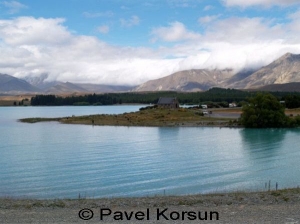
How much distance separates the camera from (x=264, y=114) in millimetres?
89312

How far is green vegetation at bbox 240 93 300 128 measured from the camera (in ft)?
291

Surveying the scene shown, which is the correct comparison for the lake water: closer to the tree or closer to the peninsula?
the tree

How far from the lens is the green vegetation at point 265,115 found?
88812mm

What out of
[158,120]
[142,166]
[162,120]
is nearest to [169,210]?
[142,166]

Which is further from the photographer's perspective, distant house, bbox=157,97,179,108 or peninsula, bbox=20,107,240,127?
distant house, bbox=157,97,179,108

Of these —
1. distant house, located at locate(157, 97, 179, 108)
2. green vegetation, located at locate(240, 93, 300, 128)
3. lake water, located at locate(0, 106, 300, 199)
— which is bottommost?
lake water, located at locate(0, 106, 300, 199)

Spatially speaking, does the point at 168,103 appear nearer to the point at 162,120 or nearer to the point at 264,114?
the point at 162,120

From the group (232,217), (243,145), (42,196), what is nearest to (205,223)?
(232,217)

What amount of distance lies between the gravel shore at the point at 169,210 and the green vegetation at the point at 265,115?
234ft

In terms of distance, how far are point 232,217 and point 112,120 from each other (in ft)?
313

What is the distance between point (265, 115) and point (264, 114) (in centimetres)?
33

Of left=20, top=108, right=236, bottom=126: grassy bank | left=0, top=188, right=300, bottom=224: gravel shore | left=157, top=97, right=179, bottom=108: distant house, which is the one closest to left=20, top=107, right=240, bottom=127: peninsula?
left=20, top=108, right=236, bottom=126: grassy bank

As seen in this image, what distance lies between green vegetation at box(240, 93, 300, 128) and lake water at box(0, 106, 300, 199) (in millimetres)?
22066

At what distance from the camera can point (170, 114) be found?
4587 inches
